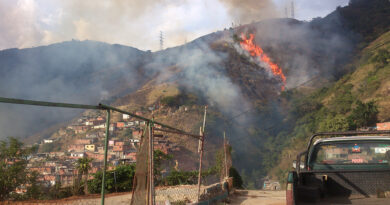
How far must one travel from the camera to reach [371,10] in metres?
90.7

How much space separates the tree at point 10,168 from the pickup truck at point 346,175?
694cm

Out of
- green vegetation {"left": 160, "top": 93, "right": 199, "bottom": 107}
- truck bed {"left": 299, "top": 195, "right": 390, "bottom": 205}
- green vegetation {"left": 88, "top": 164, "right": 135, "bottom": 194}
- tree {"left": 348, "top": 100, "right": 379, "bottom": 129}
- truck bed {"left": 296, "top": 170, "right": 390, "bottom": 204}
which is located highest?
green vegetation {"left": 160, "top": 93, "right": 199, "bottom": 107}

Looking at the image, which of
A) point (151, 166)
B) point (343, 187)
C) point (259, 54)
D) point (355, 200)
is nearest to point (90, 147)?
point (151, 166)

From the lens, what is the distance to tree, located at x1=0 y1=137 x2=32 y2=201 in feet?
24.9

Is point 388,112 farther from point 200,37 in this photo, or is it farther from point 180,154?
point 200,37

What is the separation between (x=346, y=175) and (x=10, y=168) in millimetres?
7568

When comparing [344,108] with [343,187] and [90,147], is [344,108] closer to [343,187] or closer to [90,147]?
[90,147]

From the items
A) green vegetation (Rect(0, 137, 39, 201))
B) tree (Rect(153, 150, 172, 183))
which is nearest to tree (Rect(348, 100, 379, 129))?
tree (Rect(153, 150, 172, 183))

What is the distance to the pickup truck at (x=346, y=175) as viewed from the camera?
355 centimetres

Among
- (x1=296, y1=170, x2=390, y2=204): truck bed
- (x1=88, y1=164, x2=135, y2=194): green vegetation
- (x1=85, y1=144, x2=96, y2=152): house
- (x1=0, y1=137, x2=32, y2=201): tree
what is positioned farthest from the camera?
(x1=85, y1=144, x2=96, y2=152): house

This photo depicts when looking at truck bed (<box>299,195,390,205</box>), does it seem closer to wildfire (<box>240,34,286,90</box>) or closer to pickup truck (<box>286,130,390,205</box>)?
pickup truck (<box>286,130,390,205</box>)

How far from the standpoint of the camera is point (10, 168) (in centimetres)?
775

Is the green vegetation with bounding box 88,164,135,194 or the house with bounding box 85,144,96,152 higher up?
the house with bounding box 85,144,96,152

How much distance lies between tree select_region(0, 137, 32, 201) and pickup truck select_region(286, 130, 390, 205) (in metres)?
6.94
